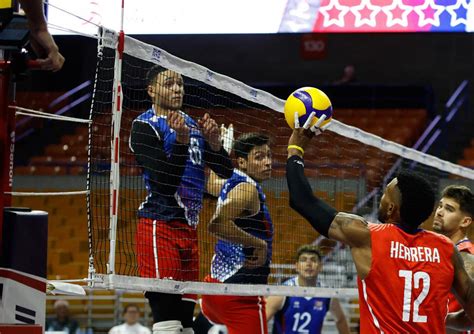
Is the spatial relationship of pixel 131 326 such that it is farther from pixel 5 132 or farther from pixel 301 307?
pixel 5 132

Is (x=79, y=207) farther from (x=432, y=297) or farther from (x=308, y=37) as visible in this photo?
(x=432, y=297)

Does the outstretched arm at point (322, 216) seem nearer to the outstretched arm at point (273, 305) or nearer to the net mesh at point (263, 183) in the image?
the net mesh at point (263, 183)

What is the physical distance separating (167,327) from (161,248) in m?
0.50

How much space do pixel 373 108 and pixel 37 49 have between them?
1832 cm

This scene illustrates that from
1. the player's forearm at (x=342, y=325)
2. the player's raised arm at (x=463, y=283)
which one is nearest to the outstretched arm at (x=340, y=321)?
the player's forearm at (x=342, y=325)

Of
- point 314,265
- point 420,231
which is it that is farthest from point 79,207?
point 420,231

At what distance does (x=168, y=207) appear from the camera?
258 inches

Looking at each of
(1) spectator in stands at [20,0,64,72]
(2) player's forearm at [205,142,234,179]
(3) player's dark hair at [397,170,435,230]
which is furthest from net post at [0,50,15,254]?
(2) player's forearm at [205,142,234,179]

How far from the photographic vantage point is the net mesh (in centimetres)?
666

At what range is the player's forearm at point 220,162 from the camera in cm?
718

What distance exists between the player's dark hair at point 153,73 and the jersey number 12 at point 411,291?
2314mm

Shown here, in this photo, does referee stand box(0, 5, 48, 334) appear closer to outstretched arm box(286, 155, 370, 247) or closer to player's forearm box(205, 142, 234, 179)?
outstretched arm box(286, 155, 370, 247)

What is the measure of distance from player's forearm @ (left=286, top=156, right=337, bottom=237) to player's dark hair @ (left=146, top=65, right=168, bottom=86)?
1.73 metres

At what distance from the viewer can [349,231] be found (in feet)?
16.8
